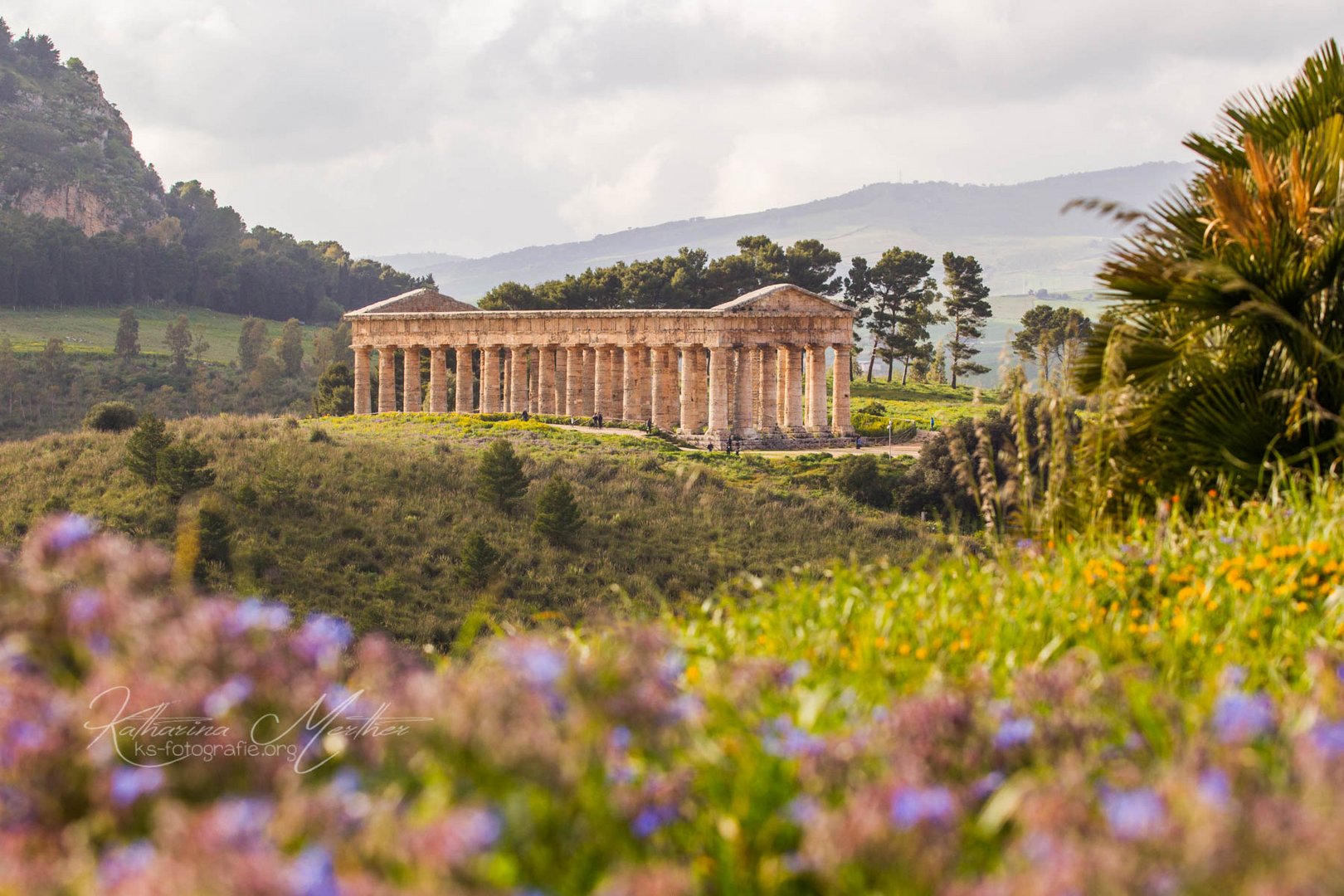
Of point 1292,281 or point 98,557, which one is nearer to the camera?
point 98,557

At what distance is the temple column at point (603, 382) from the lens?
68.8 meters

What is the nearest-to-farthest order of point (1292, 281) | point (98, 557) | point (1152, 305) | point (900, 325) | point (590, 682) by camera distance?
1. point (590, 682)
2. point (98, 557)
3. point (1292, 281)
4. point (1152, 305)
5. point (900, 325)

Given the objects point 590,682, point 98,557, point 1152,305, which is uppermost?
point 1152,305

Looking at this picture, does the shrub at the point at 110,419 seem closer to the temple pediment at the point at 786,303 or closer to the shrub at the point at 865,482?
the temple pediment at the point at 786,303

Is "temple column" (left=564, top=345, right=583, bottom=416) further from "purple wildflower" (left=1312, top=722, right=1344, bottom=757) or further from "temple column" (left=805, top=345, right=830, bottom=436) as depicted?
"purple wildflower" (left=1312, top=722, right=1344, bottom=757)

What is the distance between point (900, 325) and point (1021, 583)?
8878 cm

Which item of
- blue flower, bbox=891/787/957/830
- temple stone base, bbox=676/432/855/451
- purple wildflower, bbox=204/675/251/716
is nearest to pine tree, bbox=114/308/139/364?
temple stone base, bbox=676/432/855/451

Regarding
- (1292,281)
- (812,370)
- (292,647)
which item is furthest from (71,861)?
(812,370)

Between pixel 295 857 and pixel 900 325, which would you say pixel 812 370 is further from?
pixel 295 857

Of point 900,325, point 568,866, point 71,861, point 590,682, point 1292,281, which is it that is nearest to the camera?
point 71,861

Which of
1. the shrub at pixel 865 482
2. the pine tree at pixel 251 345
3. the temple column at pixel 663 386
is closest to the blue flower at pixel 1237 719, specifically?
the shrub at pixel 865 482

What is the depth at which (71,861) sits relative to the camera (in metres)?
3.43

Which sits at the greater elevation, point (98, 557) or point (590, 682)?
point (98, 557)

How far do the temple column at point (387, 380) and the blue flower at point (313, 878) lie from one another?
236 ft
